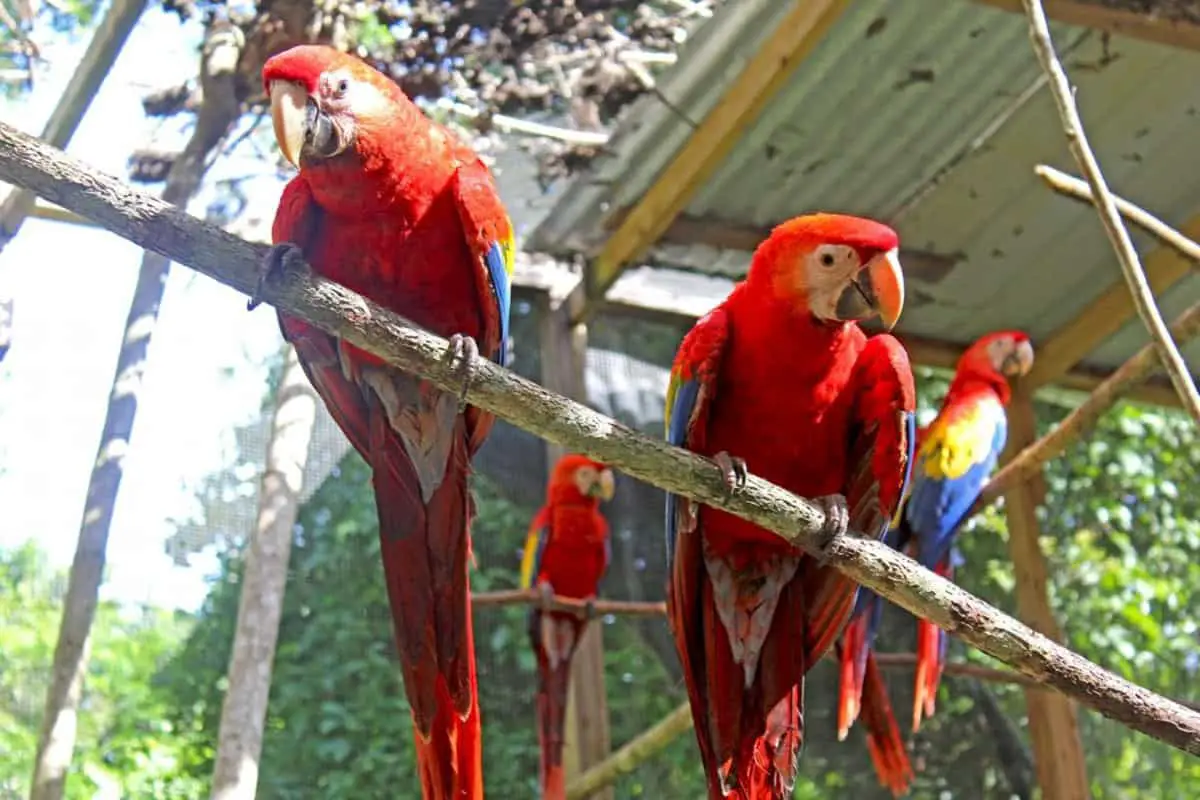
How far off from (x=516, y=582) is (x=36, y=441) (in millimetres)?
1603

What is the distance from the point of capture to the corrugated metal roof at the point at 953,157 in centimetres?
309

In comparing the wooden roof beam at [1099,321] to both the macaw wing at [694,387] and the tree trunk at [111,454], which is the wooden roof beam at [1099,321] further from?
the tree trunk at [111,454]

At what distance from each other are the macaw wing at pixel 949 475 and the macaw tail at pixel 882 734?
1.25ft

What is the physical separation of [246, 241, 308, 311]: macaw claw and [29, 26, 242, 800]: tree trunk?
971 millimetres

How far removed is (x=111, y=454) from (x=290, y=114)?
40.8 inches

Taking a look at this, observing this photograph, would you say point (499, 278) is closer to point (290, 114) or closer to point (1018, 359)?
point (290, 114)

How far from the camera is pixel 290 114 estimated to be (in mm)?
1732

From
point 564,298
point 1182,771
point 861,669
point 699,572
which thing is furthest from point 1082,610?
point 699,572

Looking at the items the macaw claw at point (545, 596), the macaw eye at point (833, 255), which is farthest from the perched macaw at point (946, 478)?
the macaw eye at point (833, 255)

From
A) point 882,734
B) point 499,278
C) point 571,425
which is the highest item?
point 499,278

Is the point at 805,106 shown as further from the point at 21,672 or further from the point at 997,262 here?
the point at 21,672

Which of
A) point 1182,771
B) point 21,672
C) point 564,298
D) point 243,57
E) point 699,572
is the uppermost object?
point 564,298

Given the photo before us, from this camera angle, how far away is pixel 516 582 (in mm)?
3902

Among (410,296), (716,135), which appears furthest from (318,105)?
(716,135)
